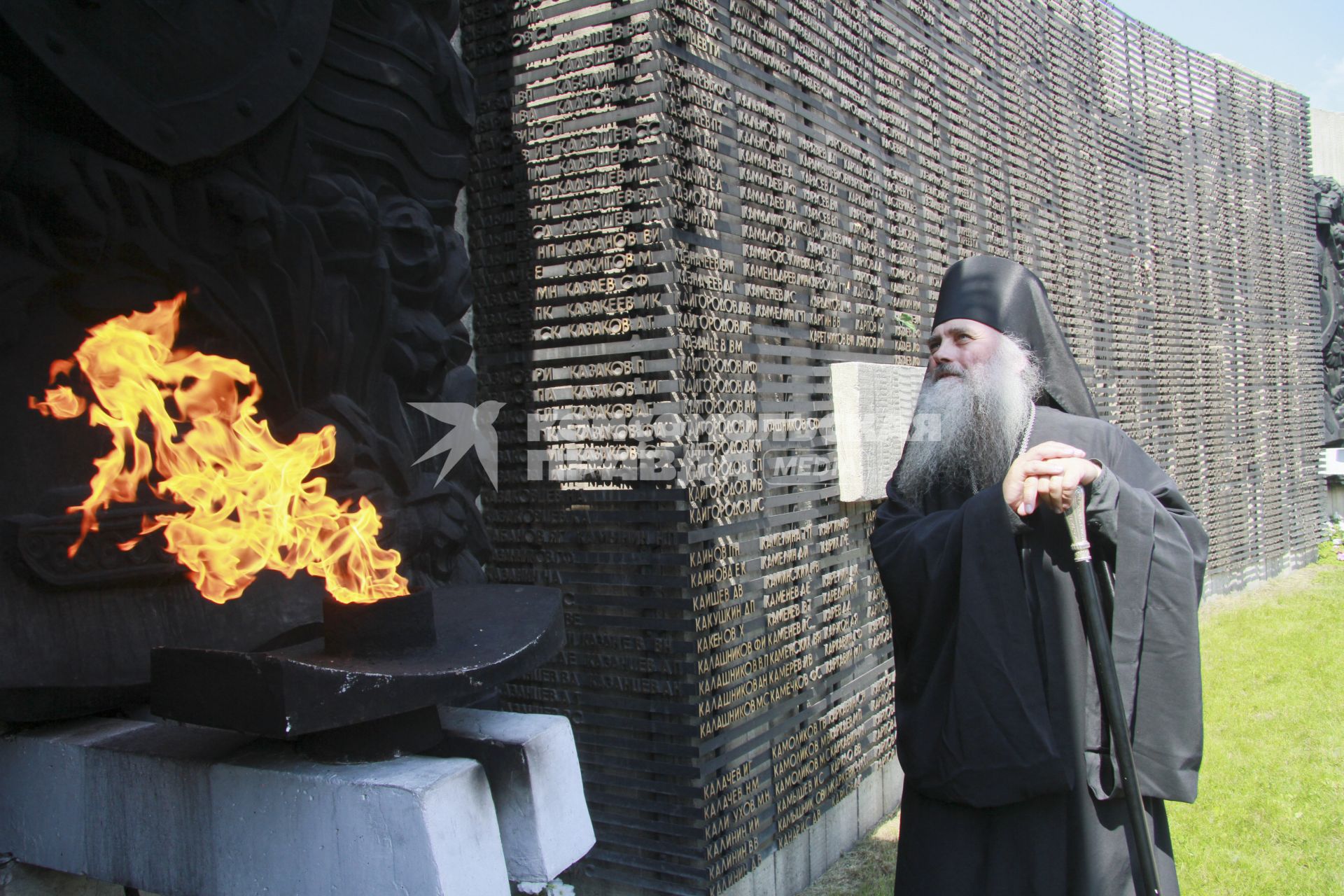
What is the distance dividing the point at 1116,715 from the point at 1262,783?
362 centimetres

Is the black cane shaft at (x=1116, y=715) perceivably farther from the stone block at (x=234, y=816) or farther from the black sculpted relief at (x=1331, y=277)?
the black sculpted relief at (x=1331, y=277)

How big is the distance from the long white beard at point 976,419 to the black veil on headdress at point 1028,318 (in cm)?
5

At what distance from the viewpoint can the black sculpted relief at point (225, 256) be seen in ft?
6.59

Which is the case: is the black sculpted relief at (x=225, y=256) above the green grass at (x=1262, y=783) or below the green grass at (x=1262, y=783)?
above

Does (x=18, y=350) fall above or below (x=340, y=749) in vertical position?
above

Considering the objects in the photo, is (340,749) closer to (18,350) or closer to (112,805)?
(112,805)

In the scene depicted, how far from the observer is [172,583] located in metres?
2.24

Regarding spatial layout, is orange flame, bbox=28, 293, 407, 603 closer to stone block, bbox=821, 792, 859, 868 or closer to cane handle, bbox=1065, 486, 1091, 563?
cane handle, bbox=1065, 486, 1091, 563

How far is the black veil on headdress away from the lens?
3.25 metres

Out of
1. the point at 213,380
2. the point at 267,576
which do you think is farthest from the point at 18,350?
the point at 267,576

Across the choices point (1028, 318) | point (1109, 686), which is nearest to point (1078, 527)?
point (1109, 686)

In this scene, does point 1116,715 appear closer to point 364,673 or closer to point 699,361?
point 364,673

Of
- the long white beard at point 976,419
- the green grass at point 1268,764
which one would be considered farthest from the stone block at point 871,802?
the long white beard at point 976,419

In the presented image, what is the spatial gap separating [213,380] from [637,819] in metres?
2.33
